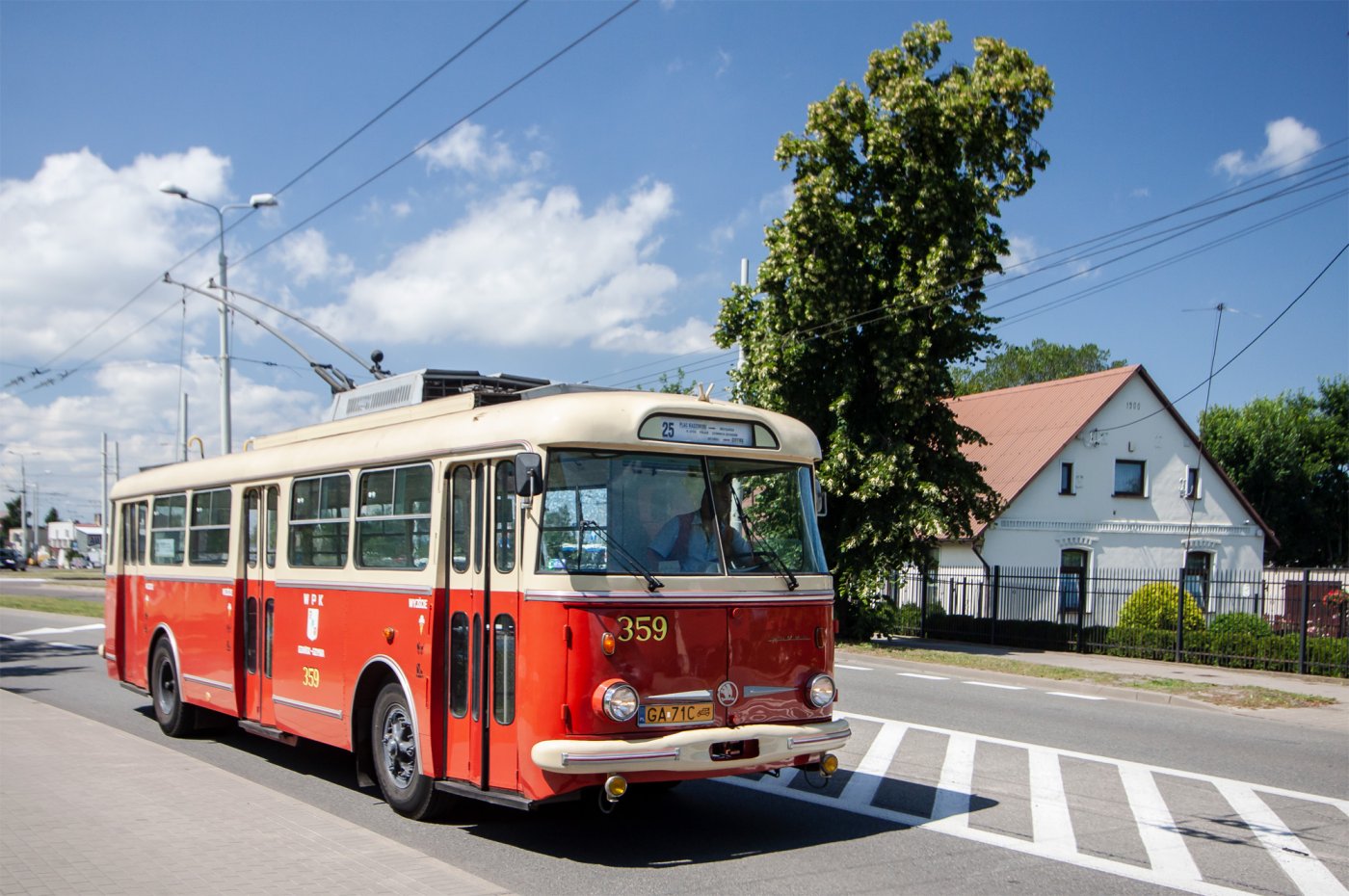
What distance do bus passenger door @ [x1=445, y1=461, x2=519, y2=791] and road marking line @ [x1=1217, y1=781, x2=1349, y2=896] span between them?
4.50 metres

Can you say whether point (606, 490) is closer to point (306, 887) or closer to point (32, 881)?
point (306, 887)

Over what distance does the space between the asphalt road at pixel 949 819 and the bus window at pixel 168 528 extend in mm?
1840

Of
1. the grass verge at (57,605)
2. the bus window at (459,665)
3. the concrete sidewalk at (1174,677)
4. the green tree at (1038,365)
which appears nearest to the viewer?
the bus window at (459,665)

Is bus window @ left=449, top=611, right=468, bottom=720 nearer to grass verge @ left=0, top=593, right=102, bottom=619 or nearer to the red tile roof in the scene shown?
grass verge @ left=0, top=593, right=102, bottom=619

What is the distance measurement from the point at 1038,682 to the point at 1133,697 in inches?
75.1

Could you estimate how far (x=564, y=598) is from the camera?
23.8 ft

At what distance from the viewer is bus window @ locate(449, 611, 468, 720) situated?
7984 millimetres

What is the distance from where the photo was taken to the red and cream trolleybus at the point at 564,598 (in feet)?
23.8

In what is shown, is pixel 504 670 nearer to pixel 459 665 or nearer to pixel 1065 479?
pixel 459 665

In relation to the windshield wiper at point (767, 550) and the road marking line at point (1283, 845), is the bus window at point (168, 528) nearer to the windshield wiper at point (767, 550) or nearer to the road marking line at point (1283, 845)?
the windshield wiper at point (767, 550)

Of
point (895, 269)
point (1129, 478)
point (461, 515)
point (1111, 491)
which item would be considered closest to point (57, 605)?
point (895, 269)

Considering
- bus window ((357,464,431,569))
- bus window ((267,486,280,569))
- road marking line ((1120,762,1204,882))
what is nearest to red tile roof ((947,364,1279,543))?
road marking line ((1120,762,1204,882))

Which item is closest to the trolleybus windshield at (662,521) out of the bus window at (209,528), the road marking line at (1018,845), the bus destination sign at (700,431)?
the bus destination sign at (700,431)

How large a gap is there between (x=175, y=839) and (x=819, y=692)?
3952mm
